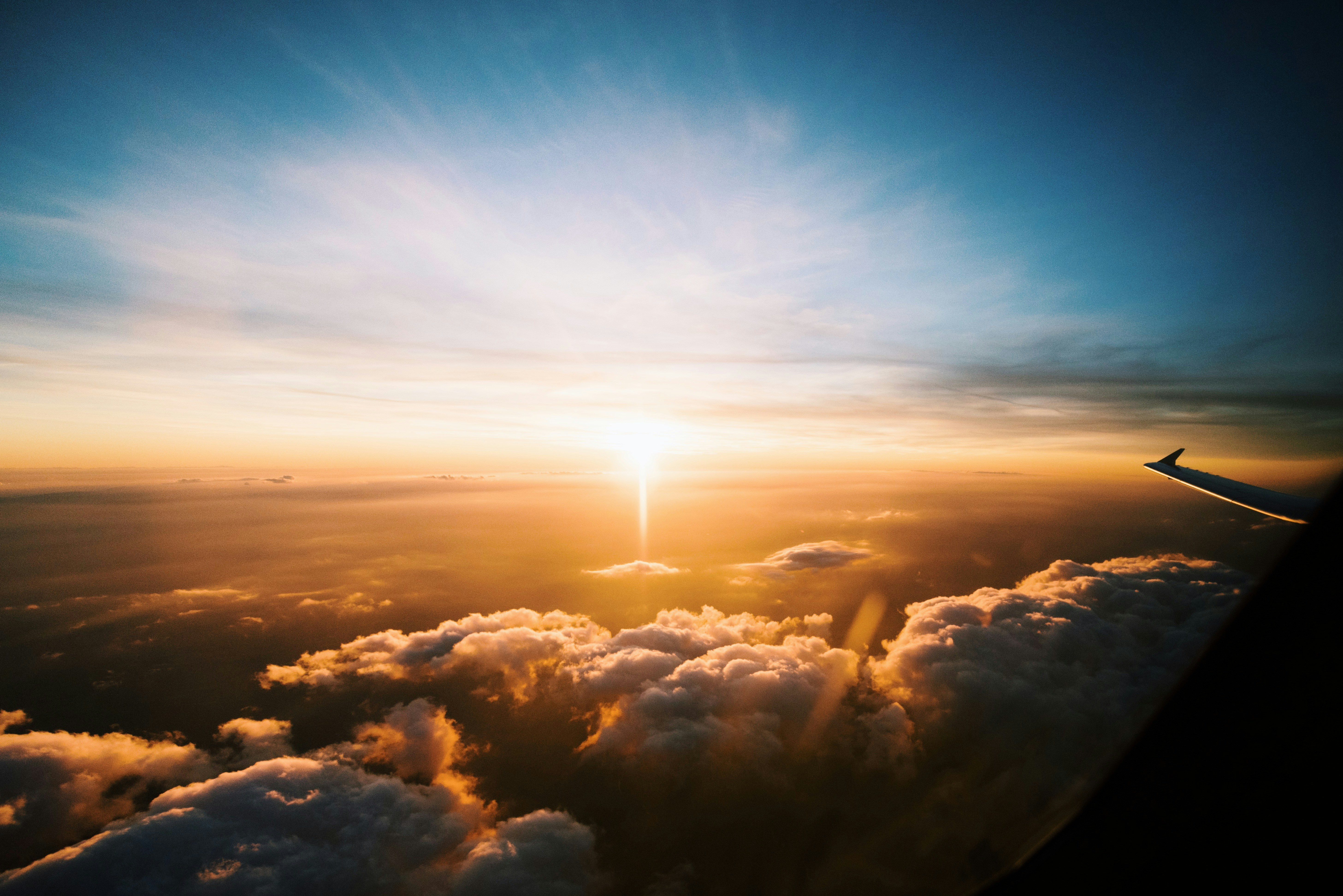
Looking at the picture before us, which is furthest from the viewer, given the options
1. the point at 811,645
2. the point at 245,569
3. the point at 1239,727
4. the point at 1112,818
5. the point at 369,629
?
the point at 245,569

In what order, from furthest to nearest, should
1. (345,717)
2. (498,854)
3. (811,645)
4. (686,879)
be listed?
(811,645) → (345,717) → (686,879) → (498,854)

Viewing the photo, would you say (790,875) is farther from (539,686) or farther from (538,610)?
(538,610)

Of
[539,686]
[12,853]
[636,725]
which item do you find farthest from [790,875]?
[12,853]

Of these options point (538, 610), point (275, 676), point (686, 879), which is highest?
point (538, 610)

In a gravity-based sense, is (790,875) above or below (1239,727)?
below

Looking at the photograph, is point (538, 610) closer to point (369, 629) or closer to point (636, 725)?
point (369, 629)

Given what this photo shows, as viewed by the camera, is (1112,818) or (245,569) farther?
(245,569)
